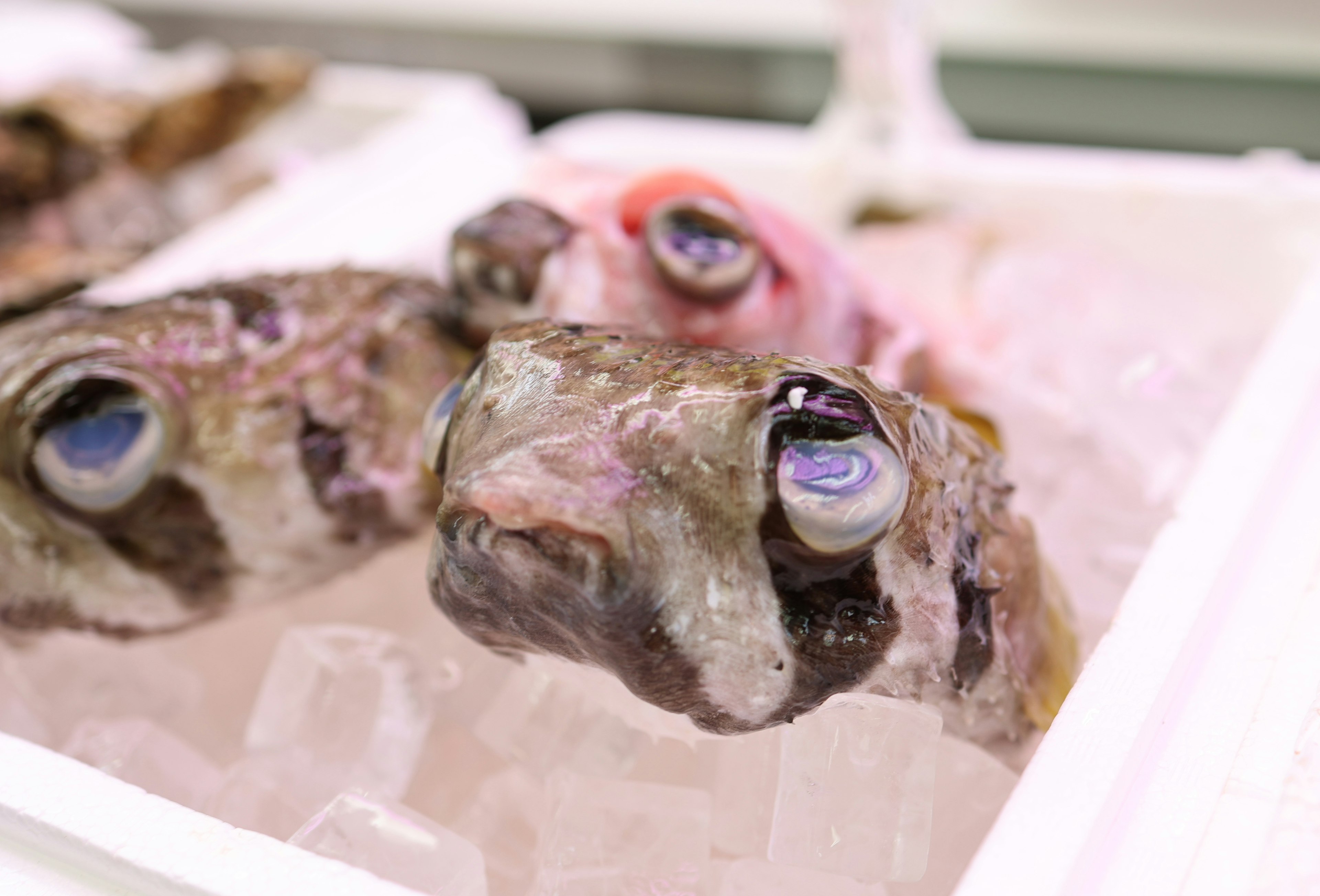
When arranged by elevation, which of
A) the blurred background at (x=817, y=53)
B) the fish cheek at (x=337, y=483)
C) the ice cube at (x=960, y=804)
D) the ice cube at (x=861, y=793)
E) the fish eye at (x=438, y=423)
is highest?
the fish eye at (x=438, y=423)

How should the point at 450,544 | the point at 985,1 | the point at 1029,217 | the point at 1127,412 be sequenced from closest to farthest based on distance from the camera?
the point at 450,544
the point at 1127,412
the point at 1029,217
the point at 985,1

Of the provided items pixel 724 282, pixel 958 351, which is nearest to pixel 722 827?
pixel 724 282

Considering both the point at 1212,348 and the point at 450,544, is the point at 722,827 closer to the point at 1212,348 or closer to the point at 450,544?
the point at 450,544

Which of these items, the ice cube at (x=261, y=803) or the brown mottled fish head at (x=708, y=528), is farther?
the ice cube at (x=261, y=803)

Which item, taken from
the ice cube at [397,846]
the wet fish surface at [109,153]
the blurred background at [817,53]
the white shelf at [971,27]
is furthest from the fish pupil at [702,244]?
the blurred background at [817,53]

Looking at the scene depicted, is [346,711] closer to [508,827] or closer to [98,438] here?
[508,827]

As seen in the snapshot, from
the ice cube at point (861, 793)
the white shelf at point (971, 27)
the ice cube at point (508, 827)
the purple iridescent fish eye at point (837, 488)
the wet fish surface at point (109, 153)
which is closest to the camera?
the purple iridescent fish eye at point (837, 488)

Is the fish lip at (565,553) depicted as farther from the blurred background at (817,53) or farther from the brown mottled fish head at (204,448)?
the blurred background at (817,53)
